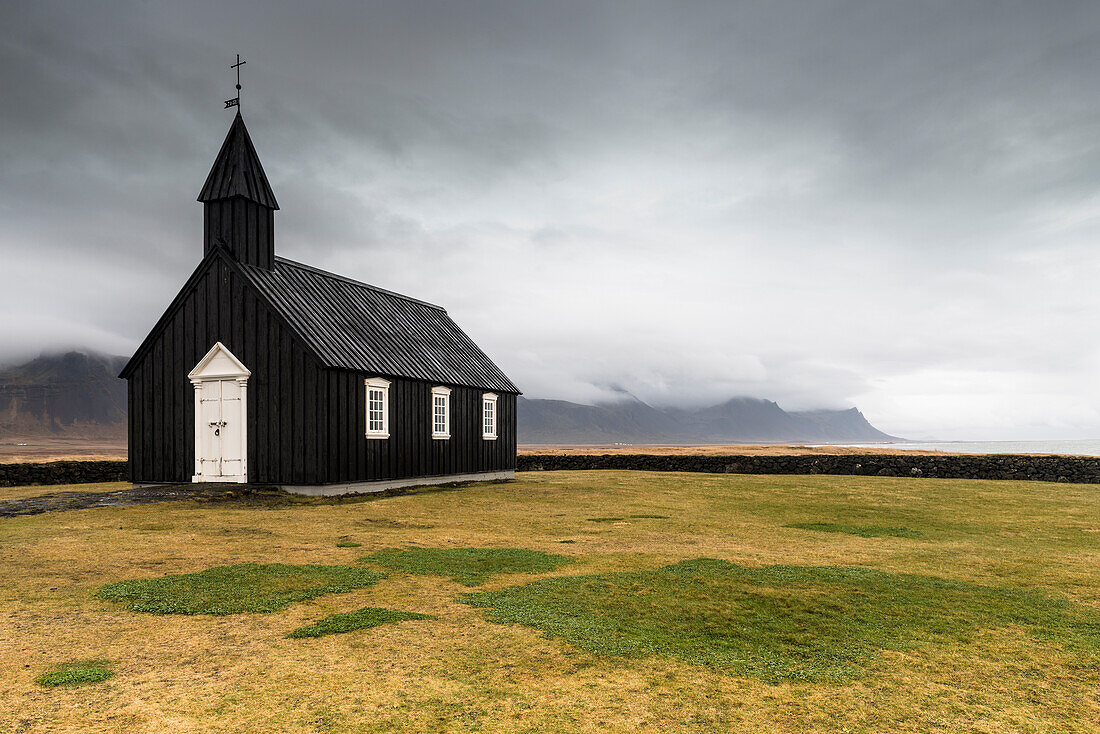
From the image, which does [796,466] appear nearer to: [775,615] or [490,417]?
[490,417]

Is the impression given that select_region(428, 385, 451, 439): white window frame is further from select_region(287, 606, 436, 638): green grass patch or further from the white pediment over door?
select_region(287, 606, 436, 638): green grass patch

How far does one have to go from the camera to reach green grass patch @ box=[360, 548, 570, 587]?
10789 millimetres

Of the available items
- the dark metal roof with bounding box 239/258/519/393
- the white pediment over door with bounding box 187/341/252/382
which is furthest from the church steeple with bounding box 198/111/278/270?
the white pediment over door with bounding box 187/341/252/382

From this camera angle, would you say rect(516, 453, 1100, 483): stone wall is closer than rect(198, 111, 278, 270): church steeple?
No

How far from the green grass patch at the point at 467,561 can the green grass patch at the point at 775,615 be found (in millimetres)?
1086

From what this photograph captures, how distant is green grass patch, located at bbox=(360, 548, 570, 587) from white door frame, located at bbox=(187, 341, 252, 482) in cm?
1302

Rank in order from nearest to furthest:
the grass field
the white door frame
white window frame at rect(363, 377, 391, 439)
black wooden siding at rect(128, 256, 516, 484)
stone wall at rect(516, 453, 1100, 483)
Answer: the grass field
black wooden siding at rect(128, 256, 516, 484)
the white door frame
white window frame at rect(363, 377, 391, 439)
stone wall at rect(516, 453, 1100, 483)

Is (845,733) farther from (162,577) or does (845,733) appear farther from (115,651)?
(162,577)

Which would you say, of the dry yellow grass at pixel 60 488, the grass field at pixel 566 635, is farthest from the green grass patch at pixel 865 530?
the dry yellow grass at pixel 60 488

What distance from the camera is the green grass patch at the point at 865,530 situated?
1557 centimetres

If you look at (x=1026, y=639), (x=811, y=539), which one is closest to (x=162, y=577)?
(x=1026, y=639)

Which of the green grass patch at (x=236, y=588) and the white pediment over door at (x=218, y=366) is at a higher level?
the white pediment over door at (x=218, y=366)

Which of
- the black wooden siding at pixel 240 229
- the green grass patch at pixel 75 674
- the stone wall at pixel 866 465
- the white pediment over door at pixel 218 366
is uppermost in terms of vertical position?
the black wooden siding at pixel 240 229

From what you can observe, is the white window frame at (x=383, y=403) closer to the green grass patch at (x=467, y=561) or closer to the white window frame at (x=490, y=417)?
the white window frame at (x=490, y=417)
